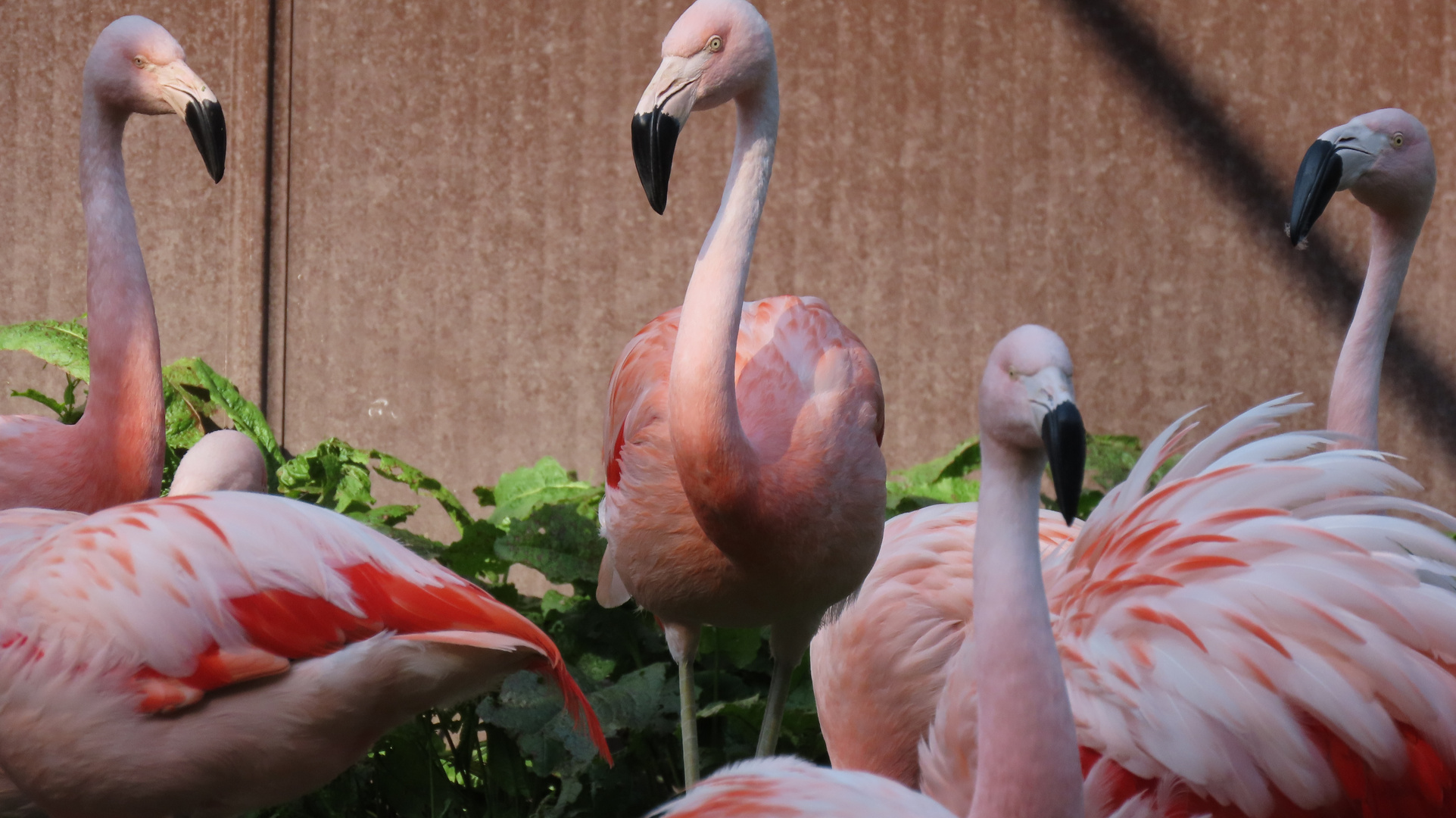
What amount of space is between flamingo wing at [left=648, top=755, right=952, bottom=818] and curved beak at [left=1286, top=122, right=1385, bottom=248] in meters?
1.73

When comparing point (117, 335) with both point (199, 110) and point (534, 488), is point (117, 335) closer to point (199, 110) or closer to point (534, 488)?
point (199, 110)

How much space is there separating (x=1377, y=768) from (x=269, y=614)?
171 centimetres

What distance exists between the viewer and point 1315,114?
16.7 ft

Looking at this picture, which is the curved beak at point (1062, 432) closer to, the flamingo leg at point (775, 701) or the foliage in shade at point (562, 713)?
the flamingo leg at point (775, 701)

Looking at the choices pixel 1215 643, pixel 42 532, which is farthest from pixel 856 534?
pixel 42 532

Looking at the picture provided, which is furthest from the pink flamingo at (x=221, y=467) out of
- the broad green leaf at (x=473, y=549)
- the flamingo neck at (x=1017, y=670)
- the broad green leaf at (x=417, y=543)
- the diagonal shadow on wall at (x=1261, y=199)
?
the diagonal shadow on wall at (x=1261, y=199)

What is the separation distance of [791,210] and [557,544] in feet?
7.28

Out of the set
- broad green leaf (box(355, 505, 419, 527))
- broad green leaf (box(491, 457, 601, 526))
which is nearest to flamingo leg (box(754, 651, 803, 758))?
broad green leaf (box(355, 505, 419, 527))

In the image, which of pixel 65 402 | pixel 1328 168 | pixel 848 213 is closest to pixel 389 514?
pixel 65 402

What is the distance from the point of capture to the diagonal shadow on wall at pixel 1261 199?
200 inches

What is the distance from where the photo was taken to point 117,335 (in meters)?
2.88

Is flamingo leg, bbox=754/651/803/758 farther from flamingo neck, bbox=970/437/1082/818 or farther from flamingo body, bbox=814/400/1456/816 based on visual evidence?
flamingo neck, bbox=970/437/1082/818

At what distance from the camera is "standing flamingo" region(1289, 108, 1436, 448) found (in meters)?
2.75

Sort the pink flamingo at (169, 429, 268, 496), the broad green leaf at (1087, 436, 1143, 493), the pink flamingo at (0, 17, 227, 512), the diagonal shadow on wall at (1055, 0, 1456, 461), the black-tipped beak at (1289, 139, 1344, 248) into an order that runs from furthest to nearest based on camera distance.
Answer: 1. the diagonal shadow on wall at (1055, 0, 1456, 461)
2. the broad green leaf at (1087, 436, 1143, 493)
3. the pink flamingo at (169, 429, 268, 496)
4. the pink flamingo at (0, 17, 227, 512)
5. the black-tipped beak at (1289, 139, 1344, 248)
